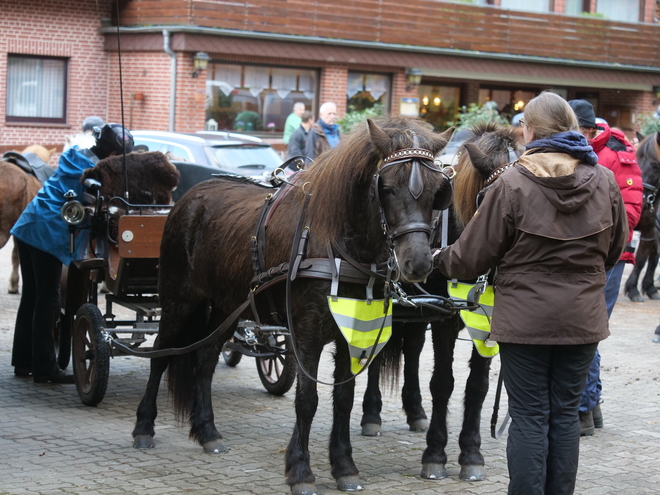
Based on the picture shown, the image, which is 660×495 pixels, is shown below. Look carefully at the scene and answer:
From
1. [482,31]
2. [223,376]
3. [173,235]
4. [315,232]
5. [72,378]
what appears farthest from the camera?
[482,31]

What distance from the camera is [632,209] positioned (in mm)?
6082

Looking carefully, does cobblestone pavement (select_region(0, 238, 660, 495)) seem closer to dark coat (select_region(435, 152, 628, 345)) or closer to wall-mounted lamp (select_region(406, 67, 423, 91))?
dark coat (select_region(435, 152, 628, 345))

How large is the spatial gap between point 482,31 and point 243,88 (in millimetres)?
7082

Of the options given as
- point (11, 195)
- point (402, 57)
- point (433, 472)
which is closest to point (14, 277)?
point (11, 195)

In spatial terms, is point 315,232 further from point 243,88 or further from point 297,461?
point 243,88

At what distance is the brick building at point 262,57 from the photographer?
68.8ft

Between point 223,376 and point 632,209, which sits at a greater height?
point 632,209

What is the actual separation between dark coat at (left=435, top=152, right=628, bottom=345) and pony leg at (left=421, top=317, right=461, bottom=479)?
1.29 metres

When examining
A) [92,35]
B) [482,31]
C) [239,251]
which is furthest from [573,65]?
[239,251]

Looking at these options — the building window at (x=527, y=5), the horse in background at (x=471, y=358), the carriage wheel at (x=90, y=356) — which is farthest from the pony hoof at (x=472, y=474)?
the building window at (x=527, y=5)

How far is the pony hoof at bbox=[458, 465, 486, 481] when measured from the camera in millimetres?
5238

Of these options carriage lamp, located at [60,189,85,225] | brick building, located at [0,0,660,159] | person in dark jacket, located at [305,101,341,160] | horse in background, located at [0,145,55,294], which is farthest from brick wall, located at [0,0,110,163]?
carriage lamp, located at [60,189,85,225]

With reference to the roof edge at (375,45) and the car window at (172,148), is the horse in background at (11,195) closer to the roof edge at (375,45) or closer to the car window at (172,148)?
the car window at (172,148)

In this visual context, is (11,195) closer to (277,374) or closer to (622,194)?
(277,374)
